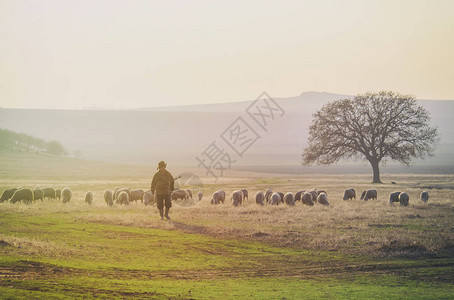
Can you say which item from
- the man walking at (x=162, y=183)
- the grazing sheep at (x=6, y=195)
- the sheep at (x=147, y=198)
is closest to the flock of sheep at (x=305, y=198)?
the sheep at (x=147, y=198)

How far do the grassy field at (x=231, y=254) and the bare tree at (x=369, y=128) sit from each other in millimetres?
30952

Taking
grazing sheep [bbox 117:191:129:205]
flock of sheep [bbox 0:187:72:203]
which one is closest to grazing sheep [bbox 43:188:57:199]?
flock of sheep [bbox 0:187:72:203]

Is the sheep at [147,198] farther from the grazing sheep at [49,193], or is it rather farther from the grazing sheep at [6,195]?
the grazing sheep at [6,195]

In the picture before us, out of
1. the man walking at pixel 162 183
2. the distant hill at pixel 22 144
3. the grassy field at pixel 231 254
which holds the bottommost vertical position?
the grassy field at pixel 231 254

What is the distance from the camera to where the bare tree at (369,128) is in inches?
2187

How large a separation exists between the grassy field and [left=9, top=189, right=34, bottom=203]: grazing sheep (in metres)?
4.89

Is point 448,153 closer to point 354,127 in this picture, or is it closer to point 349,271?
point 354,127

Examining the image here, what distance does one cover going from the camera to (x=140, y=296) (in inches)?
356

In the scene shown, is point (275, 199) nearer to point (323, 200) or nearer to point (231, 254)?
point (323, 200)

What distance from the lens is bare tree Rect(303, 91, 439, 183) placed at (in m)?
55.5

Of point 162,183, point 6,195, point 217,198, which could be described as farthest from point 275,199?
point 6,195

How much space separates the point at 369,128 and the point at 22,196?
39.7 m

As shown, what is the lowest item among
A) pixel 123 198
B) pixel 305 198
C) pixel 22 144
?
pixel 123 198

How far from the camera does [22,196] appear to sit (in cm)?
3038
